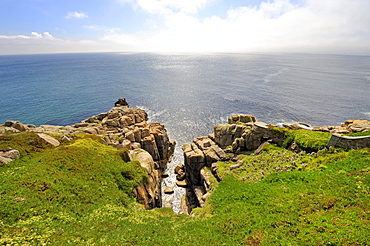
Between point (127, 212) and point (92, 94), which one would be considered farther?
point (92, 94)

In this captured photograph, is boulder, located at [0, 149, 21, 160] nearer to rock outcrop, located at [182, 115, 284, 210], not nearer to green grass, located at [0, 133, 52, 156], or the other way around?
green grass, located at [0, 133, 52, 156]

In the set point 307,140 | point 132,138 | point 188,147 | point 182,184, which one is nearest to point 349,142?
point 307,140

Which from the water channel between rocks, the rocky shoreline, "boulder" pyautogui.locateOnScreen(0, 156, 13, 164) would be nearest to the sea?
the water channel between rocks

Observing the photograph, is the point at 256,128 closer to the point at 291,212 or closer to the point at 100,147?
the point at 291,212

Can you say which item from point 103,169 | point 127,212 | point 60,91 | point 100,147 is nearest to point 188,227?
point 127,212

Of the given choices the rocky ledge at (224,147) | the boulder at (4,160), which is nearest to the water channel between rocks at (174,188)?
the rocky ledge at (224,147)

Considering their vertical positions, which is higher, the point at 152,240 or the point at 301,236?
the point at 301,236

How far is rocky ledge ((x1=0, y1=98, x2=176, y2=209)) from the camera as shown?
3297cm

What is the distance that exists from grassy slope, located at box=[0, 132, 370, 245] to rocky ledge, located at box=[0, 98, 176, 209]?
18.0 ft

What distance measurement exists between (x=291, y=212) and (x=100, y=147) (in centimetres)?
3451

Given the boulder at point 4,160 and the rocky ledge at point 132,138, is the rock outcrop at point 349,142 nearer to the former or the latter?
the rocky ledge at point 132,138

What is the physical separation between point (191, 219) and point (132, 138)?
32507mm

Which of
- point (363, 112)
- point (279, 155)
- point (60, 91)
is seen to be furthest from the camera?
point (60, 91)

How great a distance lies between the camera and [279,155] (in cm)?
3309
